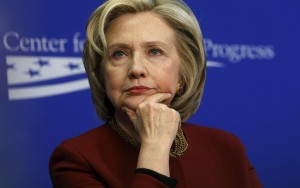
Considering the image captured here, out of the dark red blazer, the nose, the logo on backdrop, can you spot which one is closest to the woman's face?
the nose

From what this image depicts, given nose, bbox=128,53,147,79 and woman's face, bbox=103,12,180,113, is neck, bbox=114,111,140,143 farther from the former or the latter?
nose, bbox=128,53,147,79

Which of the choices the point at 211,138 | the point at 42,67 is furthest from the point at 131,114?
the point at 42,67

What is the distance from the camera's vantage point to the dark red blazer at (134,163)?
1256mm

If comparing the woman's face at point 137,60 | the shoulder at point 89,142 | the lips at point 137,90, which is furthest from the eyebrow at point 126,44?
the shoulder at point 89,142

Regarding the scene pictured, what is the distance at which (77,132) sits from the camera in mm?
2205

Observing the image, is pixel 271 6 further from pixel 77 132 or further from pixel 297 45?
pixel 77 132

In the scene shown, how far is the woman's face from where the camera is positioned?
4.36 feet

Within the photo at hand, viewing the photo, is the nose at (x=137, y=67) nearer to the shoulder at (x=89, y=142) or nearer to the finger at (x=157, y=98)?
the finger at (x=157, y=98)

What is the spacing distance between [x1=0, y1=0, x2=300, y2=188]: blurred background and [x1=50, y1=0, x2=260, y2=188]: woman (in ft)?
2.18

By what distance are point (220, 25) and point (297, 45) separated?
469 millimetres

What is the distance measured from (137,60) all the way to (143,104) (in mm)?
120

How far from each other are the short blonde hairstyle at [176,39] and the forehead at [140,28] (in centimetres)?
2

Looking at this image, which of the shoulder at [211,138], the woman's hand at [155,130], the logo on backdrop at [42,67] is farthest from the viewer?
the logo on backdrop at [42,67]

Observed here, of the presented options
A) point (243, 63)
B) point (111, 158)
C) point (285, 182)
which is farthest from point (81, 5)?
point (285, 182)
